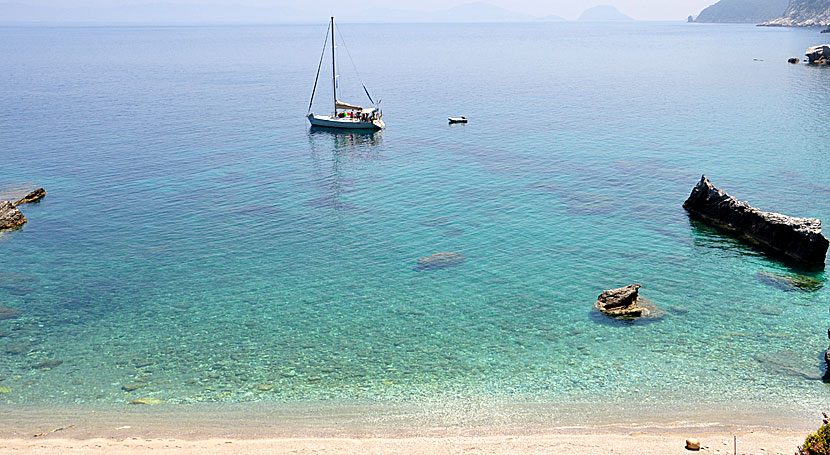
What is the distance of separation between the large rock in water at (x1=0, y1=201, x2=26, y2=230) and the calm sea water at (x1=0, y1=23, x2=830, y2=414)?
1340 millimetres

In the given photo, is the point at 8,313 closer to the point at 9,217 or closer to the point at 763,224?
the point at 9,217

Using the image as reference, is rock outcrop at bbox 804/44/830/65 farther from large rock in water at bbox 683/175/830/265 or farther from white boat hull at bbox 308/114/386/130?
large rock in water at bbox 683/175/830/265

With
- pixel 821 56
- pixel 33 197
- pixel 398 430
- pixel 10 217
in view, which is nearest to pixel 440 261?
pixel 398 430

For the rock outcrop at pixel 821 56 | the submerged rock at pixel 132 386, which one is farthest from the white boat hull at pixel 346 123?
the rock outcrop at pixel 821 56

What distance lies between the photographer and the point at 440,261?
46031 mm

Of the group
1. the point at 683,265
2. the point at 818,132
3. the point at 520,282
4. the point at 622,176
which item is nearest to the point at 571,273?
the point at 520,282

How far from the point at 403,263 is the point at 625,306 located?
16.1 m

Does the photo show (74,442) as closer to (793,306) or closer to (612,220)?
(793,306)

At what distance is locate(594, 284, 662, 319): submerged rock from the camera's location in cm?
3703

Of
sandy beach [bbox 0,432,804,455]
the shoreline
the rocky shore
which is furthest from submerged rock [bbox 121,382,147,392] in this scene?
the rocky shore

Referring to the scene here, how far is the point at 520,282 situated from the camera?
140ft

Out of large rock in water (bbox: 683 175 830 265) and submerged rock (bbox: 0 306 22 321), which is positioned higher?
large rock in water (bbox: 683 175 830 265)

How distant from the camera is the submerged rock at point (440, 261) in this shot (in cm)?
4528

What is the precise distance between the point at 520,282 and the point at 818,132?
6591 cm
